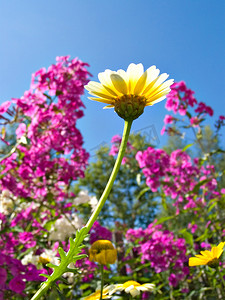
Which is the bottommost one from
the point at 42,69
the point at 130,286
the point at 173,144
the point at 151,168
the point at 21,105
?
the point at 130,286

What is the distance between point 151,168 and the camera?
296cm

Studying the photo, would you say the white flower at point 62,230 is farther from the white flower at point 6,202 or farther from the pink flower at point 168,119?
the pink flower at point 168,119

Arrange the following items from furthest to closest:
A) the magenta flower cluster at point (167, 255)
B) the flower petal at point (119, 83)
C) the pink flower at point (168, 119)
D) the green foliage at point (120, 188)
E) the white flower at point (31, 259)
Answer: the green foliage at point (120, 188) → the pink flower at point (168, 119) → the magenta flower cluster at point (167, 255) → the white flower at point (31, 259) → the flower petal at point (119, 83)

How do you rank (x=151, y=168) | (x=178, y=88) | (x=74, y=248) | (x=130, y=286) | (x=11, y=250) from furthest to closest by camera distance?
(x=178, y=88)
(x=151, y=168)
(x=11, y=250)
(x=130, y=286)
(x=74, y=248)

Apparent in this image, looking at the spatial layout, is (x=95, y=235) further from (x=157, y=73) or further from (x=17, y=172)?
(x=157, y=73)

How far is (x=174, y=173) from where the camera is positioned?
3.13m

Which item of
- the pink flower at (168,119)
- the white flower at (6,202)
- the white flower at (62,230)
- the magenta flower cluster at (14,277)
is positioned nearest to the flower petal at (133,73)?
the magenta flower cluster at (14,277)

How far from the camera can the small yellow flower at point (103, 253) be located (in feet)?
2.33

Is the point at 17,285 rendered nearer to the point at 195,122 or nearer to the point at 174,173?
the point at 174,173

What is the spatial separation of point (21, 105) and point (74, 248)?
6.72ft

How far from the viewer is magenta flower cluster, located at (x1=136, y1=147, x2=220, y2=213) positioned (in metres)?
2.97

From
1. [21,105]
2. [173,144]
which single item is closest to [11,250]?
[21,105]

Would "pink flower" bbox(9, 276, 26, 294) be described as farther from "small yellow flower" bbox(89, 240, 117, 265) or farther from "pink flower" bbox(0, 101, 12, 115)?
"pink flower" bbox(0, 101, 12, 115)

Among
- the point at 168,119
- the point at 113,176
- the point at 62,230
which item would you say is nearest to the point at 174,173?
the point at 168,119
